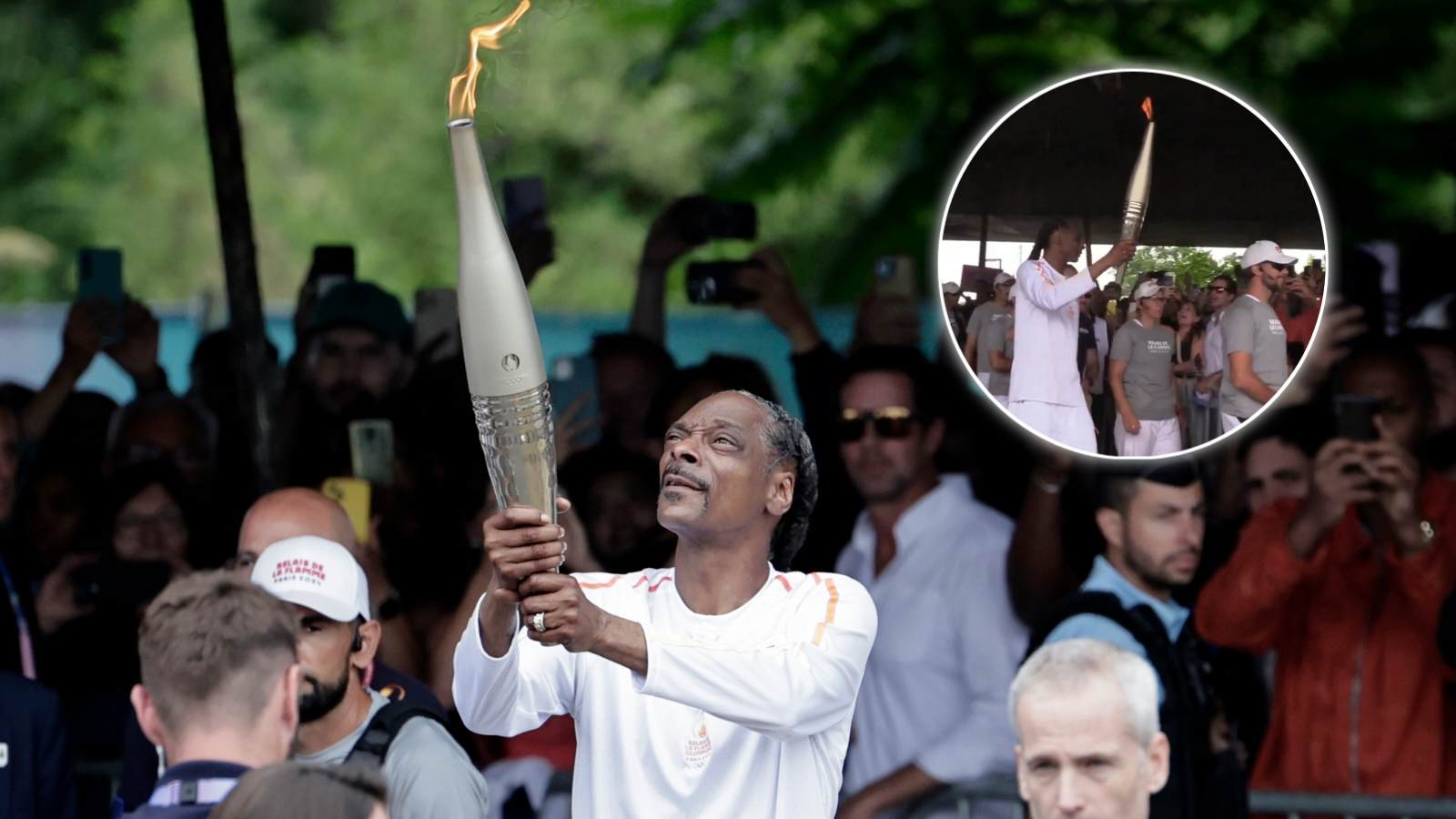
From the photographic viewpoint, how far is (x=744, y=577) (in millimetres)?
3691

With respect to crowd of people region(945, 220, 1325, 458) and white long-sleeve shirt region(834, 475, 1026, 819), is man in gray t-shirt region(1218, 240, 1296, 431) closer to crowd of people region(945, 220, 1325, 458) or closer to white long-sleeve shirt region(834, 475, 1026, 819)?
crowd of people region(945, 220, 1325, 458)

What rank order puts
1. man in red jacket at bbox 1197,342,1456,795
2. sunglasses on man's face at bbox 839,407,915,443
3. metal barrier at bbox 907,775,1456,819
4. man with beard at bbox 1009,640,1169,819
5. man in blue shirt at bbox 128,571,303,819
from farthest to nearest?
sunglasses on man's face at bbox 839,407,915,443 < man in red jacket at bbox 1197,342,1456,795 < metal barrier at bbox 907,775,1456,819 < man with beard at bbox 1009,640,1169,819 < man in blue shirt at bbox 128,571,303,819

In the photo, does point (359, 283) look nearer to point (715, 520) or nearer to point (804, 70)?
point (804, 70)

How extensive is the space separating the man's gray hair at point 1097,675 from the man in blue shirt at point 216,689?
1.29m

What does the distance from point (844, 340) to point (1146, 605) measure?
253cm

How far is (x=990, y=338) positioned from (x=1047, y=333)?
4.0 inches

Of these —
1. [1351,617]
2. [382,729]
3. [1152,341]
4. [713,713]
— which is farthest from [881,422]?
[713,713]

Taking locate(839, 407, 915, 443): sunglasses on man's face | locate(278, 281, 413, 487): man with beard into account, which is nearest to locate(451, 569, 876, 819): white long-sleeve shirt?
locate(839, 407, 915, 443): sunglasses on man's face

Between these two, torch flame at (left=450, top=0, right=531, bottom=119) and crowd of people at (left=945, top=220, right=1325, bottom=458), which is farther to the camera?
crowd of people at (left=945, top=220, right=1325, bottom=458)

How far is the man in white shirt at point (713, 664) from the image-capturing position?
3.40 meters

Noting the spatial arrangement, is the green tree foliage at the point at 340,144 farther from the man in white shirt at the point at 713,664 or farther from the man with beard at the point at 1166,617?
the man in white shirt at the point at 713,664

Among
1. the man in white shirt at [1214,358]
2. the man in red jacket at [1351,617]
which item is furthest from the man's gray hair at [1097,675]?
the man in red jacket at [1351,617]

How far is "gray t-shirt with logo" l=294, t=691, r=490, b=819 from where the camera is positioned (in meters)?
3.95

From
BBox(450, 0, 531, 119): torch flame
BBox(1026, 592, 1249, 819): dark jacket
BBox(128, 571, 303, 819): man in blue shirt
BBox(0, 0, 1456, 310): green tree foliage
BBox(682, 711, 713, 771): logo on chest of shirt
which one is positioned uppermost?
BBox(0, 0, 1456, 310): green tree foliage
